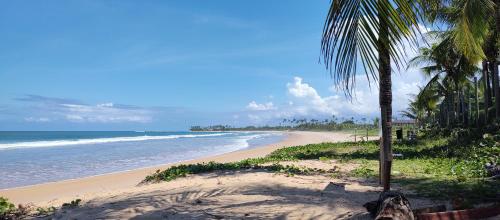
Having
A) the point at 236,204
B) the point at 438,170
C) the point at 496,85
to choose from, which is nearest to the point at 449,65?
the point at 496,85

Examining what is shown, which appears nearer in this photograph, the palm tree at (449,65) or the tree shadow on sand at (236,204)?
the tree shadow on sand at (236,204)

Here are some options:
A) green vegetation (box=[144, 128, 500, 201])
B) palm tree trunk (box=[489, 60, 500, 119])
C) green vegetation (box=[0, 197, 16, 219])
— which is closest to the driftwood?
green vegetation (box=[144, 128, 500, 201])

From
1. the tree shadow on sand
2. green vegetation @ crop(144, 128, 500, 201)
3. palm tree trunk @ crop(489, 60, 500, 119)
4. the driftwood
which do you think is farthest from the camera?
palm tree trunk @ crop(489, 60, 500, 119)

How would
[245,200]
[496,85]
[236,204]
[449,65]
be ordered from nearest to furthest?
1. [236,204]
2. [245,200]
3. [496,85]
4. [449,65]

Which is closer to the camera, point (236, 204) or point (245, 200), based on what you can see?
point (236, 204)

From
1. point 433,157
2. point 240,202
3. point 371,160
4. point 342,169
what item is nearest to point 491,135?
point 433,157

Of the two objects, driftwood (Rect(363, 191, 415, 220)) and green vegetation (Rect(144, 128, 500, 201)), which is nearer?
driftwood (Rect(363, 191, 415, 220))

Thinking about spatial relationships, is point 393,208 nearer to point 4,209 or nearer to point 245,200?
point 245,200

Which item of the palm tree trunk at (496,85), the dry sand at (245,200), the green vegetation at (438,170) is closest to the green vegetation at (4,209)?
the dry sand at (245,200)

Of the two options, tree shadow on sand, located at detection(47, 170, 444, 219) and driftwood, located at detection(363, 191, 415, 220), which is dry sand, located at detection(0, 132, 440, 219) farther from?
driftwood, located at detection(363, 191, 415, 220)

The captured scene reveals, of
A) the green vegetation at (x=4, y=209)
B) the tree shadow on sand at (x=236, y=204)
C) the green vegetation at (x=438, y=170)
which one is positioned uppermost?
the green vegetation at (x=438, y=170)

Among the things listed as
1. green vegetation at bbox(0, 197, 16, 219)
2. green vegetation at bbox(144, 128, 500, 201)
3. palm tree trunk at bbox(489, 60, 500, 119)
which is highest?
palm tree trunk at bbox(489, 60, 500, 119)

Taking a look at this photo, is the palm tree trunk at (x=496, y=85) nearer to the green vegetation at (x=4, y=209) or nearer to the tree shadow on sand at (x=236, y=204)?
the tree shadow on sand at (x=236, y=204)

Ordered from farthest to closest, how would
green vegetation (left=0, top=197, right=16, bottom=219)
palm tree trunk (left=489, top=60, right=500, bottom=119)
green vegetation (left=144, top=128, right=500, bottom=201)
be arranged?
1. palm tree trunk (left=489, top=60, right=500, bottom=119)
2. green vegetation (left=144, top=128, right=500, bottom=201)
3. green vegetation (left=0, top=197, right=16, bottom=219)
